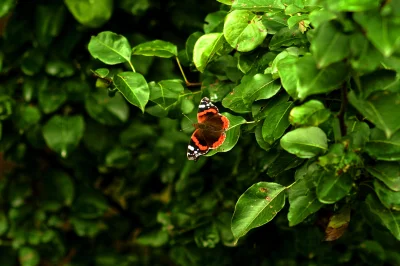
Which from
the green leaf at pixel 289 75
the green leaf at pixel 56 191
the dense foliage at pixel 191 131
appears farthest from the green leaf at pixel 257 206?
the green leaf at pixel 56 191

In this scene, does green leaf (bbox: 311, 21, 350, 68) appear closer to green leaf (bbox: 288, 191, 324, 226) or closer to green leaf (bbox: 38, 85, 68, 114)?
green leaf (bbox: 288, 191, 324, 226)

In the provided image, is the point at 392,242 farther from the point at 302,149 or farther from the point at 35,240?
the point at 35,240

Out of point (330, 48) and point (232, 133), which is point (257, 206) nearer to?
point (232, 133)

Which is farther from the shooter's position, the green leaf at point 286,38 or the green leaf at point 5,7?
the green leaf at point 5,7

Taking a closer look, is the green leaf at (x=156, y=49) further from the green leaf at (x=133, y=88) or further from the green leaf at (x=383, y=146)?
the green leaf at (x=383, y=146)

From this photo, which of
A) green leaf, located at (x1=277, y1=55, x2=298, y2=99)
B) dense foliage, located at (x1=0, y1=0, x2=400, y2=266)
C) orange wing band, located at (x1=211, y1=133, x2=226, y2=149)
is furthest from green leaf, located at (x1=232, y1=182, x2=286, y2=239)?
green leaf, located at (x1=277, y1=55, x2=298, y2=99)

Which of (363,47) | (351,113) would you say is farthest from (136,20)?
(363,47)

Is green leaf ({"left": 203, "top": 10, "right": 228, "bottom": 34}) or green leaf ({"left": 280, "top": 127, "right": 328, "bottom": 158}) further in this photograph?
green leaf ({"left": 203, "top": 10, "right": 228, "bottom": 34})
